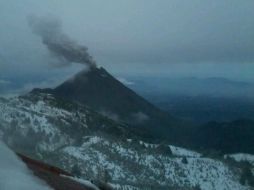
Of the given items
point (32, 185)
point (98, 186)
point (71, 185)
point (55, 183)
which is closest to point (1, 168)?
point (32, 185)

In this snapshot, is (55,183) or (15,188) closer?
(15,188)

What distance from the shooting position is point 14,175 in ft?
39.3

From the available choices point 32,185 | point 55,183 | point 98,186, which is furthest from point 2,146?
point 98,186

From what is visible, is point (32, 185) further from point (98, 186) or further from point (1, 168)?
point (98, 186)

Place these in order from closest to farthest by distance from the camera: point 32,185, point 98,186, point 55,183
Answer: point 32,185 → point 55,183 → point 98,186

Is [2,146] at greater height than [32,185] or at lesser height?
greater

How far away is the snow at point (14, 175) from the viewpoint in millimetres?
11164

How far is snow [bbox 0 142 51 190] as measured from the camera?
11.2 metres

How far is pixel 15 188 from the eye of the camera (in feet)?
35.9

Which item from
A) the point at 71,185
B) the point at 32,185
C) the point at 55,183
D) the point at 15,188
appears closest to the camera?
the point at 15,188

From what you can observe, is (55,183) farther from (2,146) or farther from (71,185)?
(2,146)

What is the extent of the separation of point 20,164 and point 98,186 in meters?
7.14

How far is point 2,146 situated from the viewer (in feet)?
43.8

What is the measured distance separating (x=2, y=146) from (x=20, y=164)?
0.65 meters
